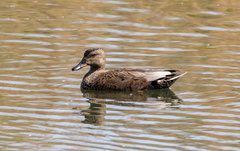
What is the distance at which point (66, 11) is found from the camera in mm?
18938

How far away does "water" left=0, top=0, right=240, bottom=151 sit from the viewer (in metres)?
9.30

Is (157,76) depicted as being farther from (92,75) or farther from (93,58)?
(93,58)

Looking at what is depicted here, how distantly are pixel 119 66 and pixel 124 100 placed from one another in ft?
7.69

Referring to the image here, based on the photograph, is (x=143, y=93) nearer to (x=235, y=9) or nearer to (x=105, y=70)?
(x=105, y=70)

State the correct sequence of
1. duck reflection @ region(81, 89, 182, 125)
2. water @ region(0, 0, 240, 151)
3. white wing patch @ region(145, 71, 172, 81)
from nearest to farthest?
water @ region(0, 0, 240, 151) → duck reflection @ region(81, 89, 182, 125) → white wing patch @ region(145, 71, 172, 81)

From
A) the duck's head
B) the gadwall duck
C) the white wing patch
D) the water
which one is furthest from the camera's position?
the duck's head

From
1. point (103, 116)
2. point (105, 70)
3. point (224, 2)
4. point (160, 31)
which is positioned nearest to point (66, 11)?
point (160, 31)

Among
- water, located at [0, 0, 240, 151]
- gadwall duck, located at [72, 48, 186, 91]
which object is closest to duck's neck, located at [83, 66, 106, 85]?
gadwall duck, located at [72, 48, 186, 91]

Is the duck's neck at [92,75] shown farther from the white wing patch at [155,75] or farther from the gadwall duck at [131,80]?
the white wing patch at [155,75]

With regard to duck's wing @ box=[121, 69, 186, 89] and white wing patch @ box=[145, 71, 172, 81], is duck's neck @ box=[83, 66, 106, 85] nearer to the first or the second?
duck's wing @ box=[121, 69, 186, 89]

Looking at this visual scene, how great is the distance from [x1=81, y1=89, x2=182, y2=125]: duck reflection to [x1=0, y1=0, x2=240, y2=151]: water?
0.06 ft

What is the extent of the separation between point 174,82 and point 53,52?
3.33m

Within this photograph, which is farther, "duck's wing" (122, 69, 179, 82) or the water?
"duck's wing" (122, 69, 179, 82)

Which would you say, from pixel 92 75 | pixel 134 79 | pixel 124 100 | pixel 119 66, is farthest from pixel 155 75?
pixel 119 66
